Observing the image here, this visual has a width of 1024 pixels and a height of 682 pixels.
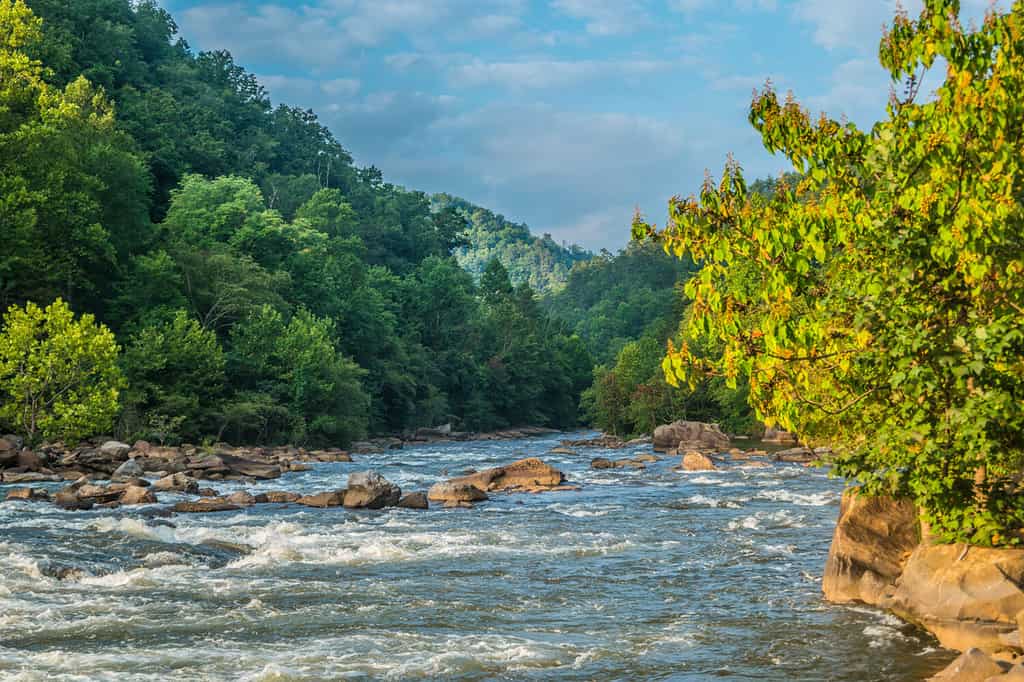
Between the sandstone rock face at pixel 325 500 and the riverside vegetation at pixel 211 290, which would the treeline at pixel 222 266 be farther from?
the sandstone rock face at pixel 325 500

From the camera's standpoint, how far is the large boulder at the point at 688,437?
59.8 meters

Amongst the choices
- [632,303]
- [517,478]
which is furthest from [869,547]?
[632,303]

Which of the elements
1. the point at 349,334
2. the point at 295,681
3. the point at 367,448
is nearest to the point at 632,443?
the point at 367,448

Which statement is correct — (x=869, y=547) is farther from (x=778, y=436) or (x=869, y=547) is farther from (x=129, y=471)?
(x=778, y=436)

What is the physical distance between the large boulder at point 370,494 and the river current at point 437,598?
1.08m

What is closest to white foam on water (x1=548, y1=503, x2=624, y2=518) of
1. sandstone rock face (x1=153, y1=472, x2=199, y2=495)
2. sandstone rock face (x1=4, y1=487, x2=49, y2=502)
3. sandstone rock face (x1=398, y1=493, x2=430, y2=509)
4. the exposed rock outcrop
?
sandstone rock face (x1=398, y1=493, x2=430, y2=509)

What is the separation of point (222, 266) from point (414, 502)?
40.1m

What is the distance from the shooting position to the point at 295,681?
467 inches

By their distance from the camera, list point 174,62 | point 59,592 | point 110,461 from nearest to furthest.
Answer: point 59,592
point 110,461
point 174,62

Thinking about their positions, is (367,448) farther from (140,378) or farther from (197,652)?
(197,652)

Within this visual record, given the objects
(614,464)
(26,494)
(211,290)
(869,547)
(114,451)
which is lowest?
(614,464)

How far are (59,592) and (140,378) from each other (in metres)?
38.0

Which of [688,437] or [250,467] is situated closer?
[250,467]

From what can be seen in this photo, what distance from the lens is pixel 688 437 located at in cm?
6169
